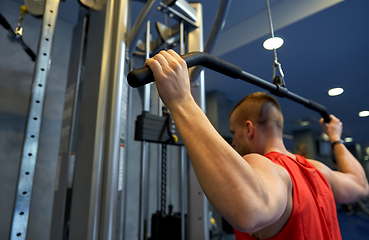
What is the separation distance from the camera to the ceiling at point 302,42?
2.37m

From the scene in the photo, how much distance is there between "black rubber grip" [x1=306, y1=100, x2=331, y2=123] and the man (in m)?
0.26

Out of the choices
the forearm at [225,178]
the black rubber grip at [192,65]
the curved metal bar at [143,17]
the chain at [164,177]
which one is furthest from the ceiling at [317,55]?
the forearm at [225,178]

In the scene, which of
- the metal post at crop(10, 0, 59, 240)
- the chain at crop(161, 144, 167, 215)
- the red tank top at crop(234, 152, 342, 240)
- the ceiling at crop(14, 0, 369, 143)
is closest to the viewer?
the red tank top at crop(234, 152, 342, 240)

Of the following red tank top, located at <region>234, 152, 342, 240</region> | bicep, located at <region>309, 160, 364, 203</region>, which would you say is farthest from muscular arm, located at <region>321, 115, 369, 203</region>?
red tank top, located at <region>234, 152, 342, 240</region>

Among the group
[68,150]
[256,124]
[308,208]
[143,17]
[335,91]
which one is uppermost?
[335,91]

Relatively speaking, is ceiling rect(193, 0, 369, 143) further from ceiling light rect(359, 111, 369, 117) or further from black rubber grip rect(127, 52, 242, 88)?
black rubber grip rect(127, 52, 242, 88)

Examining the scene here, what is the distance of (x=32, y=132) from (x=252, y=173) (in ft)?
2.94

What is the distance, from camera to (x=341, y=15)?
2289 mm

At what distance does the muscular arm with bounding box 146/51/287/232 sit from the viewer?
465mm

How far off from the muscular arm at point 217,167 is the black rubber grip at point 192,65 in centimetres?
2

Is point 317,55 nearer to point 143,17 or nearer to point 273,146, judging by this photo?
point 273,146

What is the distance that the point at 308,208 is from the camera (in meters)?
0.81

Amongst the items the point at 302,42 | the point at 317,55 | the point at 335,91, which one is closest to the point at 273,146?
the point at 302,42

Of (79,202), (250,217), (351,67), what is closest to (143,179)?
(79,202)
